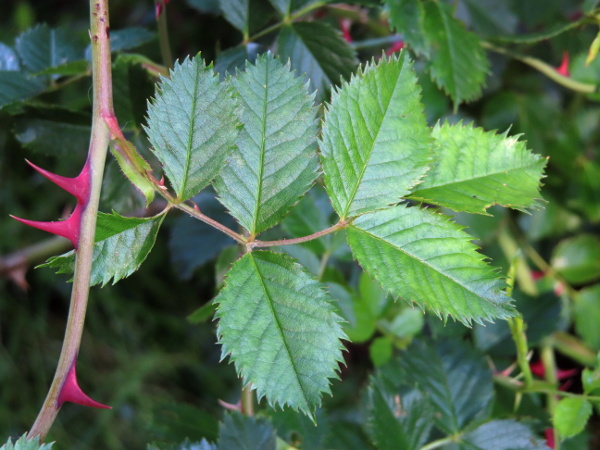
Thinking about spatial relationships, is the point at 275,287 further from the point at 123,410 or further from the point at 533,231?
the point at 123,410

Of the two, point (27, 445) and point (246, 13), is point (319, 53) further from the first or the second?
point (27, 445)

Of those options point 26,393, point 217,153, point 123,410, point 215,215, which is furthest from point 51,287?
point 217,153

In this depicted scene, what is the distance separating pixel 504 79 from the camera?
1467 millimetres

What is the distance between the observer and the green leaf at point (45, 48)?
959 millimetres

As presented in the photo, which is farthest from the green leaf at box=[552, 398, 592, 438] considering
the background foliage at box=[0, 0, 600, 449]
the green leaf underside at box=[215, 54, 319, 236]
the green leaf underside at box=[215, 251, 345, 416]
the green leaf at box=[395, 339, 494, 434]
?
the green leaf underside at box=[215, 54, 319, 236]

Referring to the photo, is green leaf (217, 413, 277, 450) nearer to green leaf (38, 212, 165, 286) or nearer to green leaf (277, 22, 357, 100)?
green leaf (38, 212, 165, 286)

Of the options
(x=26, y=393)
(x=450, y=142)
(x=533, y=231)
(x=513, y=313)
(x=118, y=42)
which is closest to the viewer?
(x=513, y=313)

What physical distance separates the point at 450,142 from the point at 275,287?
11.2 inches

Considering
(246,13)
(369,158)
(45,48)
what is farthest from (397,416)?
(45,48)

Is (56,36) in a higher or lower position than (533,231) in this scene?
higher

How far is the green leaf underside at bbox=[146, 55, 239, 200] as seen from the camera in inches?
24.8

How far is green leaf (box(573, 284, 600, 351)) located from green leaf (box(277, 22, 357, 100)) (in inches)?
32.7

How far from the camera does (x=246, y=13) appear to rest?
92cm

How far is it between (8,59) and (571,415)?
1037mm
